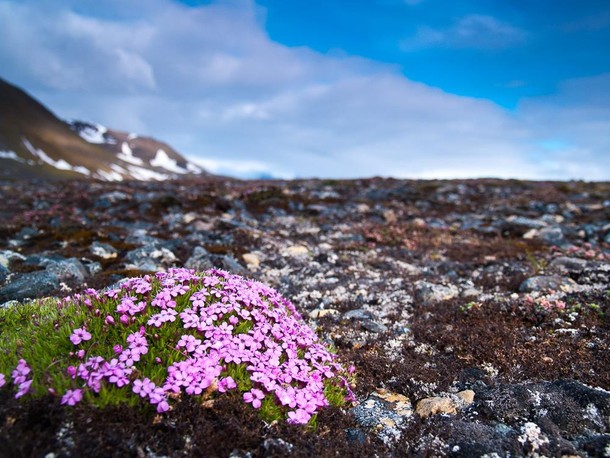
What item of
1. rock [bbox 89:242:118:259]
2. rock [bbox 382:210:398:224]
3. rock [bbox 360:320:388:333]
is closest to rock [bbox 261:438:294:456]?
rock [bbox 360:320:388:333]

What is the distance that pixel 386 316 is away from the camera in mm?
9164

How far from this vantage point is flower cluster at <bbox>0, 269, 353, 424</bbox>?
426 centimetres

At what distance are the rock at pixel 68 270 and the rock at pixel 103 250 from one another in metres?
1.70

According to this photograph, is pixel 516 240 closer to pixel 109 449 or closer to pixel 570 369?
pixel 570 369

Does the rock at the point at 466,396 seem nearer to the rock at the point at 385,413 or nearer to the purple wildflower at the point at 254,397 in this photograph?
the rock at the point at 385,413

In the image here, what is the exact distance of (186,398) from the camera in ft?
14.4

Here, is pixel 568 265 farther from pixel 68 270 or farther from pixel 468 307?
pixel 68 270

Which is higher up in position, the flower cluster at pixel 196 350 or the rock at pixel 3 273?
the flower cluster at pixel 196 350

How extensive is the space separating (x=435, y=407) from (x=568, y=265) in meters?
8.68

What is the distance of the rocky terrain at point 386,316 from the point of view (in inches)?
167

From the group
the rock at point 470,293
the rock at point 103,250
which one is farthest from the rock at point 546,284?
the rock at point 103,250

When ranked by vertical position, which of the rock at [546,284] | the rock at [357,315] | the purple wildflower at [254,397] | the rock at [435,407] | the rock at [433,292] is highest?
the rock at [546,284]

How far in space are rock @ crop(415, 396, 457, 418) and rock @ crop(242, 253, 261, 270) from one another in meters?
7.47

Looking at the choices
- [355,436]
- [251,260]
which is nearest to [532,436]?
[355,436]
